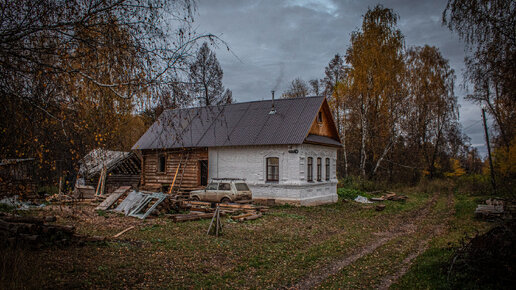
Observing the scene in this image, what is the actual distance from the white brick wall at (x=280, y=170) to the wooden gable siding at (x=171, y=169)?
963mm

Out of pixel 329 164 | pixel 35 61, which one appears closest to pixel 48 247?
pixel 35 61

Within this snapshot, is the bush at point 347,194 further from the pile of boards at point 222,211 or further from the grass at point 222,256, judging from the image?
the grass at point 222,256

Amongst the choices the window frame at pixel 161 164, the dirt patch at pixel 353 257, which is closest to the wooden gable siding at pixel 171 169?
the window frame at pixel 161 164

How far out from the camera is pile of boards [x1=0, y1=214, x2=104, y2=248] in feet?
24.6

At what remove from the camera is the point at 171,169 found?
913 inches

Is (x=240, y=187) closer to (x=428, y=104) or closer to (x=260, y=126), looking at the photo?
(x=260, y=126)

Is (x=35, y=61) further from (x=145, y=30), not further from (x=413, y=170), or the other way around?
(x=413, y=170)

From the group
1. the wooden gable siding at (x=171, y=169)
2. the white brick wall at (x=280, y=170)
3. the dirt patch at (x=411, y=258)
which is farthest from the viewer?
the wooden gable siding at (x=171, y=169)

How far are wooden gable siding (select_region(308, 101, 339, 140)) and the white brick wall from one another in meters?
1.06

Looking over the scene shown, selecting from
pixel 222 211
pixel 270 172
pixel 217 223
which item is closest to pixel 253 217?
pixel 222 211

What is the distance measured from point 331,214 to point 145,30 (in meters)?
14.7

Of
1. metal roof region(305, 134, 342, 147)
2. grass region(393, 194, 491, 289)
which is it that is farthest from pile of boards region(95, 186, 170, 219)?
grass region(393, 194, 491, 289)

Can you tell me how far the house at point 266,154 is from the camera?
19766 mm

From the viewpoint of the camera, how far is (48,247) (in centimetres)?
809
